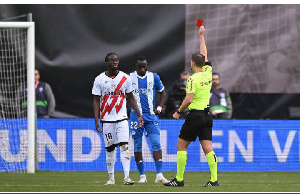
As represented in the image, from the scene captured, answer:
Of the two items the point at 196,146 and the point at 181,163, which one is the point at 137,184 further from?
the point at 196,146

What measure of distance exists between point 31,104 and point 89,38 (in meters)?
3.36

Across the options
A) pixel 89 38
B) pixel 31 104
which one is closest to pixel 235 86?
pixel 89 38

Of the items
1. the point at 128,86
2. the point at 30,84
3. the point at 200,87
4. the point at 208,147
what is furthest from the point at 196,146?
the point at 200,87

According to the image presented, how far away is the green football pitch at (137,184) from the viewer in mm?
12430

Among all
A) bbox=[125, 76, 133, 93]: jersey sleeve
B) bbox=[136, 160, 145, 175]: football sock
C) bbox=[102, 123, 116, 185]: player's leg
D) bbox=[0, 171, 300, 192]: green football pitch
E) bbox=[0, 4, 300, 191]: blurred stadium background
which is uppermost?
bbox=[0, 4, 300, 191]: blurred stadium background

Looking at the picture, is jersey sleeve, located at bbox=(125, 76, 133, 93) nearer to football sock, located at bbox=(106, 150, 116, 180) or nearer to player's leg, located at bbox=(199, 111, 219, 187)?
football sock, located at bbox=(106, 150, 116, 180)

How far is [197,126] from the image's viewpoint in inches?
511

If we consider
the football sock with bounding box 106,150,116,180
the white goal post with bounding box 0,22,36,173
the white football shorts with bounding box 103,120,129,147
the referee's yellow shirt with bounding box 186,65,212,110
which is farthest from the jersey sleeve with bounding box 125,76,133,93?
the white goal post with bounding box 0,22,36,173

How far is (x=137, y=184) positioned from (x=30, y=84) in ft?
15.9

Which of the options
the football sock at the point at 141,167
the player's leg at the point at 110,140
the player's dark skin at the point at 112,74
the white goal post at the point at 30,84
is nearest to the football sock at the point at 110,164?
the player's leg at the point at 110,140

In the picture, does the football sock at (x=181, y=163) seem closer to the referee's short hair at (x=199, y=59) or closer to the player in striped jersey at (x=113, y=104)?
the player in striped jersey at (x=113, y=104)

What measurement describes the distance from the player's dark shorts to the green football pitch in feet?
2.44

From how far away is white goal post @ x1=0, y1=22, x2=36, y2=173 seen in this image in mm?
17812

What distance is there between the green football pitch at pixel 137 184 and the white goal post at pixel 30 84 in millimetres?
411
